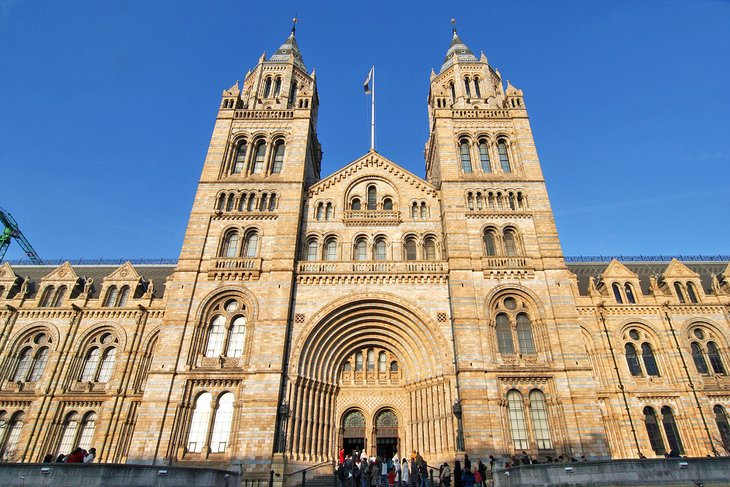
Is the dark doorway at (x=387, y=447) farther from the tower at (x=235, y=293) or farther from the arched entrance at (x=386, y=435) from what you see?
the tower at (x=235, y=293)

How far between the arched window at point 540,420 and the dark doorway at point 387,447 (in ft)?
25.0

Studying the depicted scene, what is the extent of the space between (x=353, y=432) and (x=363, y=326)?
5988 millimetres

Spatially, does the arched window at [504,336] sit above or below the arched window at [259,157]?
below

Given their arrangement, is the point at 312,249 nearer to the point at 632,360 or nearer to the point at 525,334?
the point at 525,334

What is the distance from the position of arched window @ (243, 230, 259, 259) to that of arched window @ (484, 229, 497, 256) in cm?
1439

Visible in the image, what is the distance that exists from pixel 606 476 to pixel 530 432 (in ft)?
25.7

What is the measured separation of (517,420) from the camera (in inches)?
843

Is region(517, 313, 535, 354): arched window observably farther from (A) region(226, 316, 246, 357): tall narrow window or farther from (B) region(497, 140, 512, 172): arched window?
(A) region(226, 316, 246, 357): tall narrow window

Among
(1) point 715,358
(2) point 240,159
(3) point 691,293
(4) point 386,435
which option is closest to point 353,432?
(4) point 386,435

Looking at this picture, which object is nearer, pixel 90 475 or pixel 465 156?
pixel 90 475

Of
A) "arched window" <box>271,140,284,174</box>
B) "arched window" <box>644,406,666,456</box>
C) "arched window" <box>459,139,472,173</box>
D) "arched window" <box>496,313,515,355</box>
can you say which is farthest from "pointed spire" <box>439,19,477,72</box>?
"arched window" <box>644,406,666,456</box>

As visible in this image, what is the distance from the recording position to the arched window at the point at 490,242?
86.7 feet

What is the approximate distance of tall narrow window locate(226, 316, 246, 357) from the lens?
76.3ft

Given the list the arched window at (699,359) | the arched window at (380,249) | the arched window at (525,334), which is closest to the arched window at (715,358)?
the arched window at (699,359)
